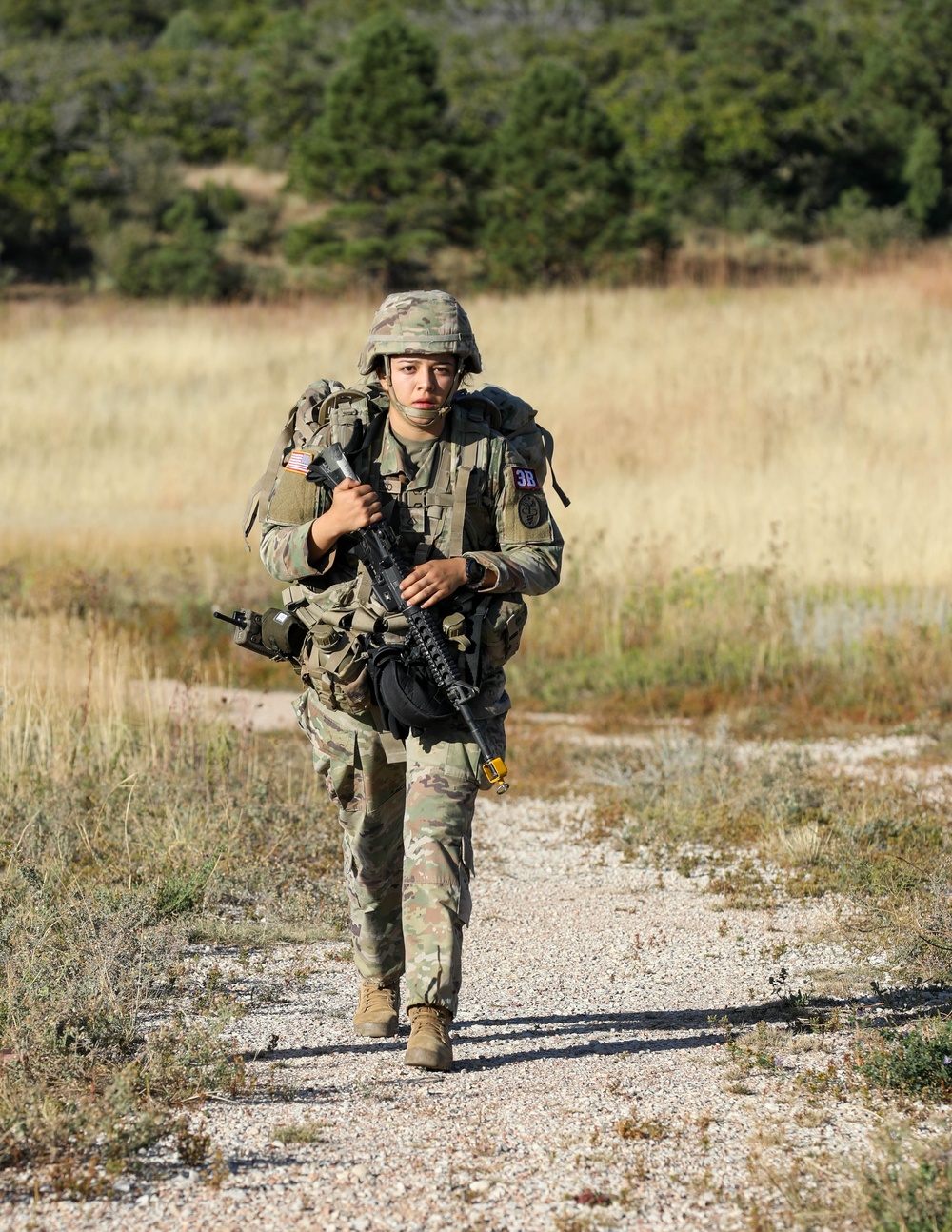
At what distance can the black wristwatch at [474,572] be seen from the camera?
3857 millimetres

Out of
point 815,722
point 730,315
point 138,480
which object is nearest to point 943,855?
point 815,722

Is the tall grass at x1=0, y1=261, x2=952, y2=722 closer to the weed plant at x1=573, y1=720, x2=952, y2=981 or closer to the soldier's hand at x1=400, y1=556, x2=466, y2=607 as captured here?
the weed plant at x1=573, y1=720, x2=952, y2=981

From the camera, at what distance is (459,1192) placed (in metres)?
3.18

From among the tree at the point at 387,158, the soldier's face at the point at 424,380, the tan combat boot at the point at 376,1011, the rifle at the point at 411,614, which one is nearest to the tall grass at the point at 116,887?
the tan combat boot at the point at 376,1011

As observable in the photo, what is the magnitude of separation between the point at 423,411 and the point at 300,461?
13.6 inches

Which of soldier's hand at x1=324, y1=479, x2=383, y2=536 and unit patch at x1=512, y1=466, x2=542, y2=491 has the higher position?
unit patch at x1=512, y1=466, x2=542, y2=491

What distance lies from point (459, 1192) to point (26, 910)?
7.55 ft

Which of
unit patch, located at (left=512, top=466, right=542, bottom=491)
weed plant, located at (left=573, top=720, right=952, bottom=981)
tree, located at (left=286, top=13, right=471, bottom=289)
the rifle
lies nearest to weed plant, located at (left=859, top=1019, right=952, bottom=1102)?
weed plant, located at (left=573, top=720, right=952, bottom=981)

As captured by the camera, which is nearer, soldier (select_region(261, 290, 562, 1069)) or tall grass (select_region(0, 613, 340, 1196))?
tall grass (select_region(0, 613, 340, 1196))

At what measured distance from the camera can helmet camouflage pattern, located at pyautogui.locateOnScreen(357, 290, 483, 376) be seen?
3.90 m

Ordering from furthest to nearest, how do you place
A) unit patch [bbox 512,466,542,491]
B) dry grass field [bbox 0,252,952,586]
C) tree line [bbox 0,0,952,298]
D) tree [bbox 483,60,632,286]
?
tree line [bbox 0,0,952,298] < tree [bbox 483,60,632,286] < dry grass field [bbox 0,252,952,586] < unit patch [bbox 512,466,542,491]

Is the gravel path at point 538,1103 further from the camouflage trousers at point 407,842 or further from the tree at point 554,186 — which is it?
the tree at point 554,186

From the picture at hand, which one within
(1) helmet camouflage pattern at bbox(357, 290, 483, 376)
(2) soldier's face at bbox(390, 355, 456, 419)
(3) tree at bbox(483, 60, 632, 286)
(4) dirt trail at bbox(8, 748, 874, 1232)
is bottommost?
(4) dirt trail at bbox(8, 748, 874, 1232)

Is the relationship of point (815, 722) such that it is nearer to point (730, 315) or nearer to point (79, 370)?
point (730, 315)
